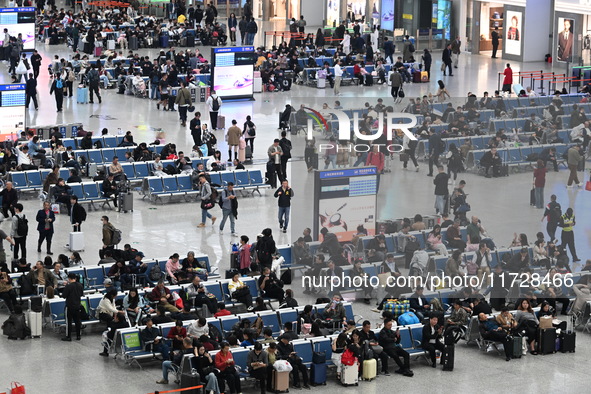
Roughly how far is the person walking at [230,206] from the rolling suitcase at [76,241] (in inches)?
135

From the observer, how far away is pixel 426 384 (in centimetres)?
2305

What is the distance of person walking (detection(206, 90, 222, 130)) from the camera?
141ft

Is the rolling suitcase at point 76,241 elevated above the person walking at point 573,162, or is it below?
below

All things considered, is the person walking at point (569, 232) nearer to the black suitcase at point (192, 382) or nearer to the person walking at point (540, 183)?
the person walking at point (540, 183)

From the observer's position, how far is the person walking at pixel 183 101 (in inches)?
1727

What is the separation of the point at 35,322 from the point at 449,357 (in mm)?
7284

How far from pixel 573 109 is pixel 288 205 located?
681cm

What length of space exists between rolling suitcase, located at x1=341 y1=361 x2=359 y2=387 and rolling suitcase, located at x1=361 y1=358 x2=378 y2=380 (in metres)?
0.24

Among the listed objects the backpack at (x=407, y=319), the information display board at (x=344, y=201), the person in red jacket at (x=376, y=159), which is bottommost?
the backpack at (x=407, y=319)

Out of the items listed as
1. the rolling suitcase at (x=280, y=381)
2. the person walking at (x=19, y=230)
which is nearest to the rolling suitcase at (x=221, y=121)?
the person walking at (x=19, y=230)

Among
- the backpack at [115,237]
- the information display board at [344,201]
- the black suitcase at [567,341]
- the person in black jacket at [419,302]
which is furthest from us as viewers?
the backpack at [115,237]

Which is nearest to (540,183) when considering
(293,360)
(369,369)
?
(369,369)

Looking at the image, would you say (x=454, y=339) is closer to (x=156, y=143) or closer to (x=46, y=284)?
(x=46, y=284)

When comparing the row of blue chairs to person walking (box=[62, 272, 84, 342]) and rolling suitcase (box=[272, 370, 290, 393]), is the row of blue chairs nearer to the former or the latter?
rolling suitcase (box=[272, 370, 290, 393])
